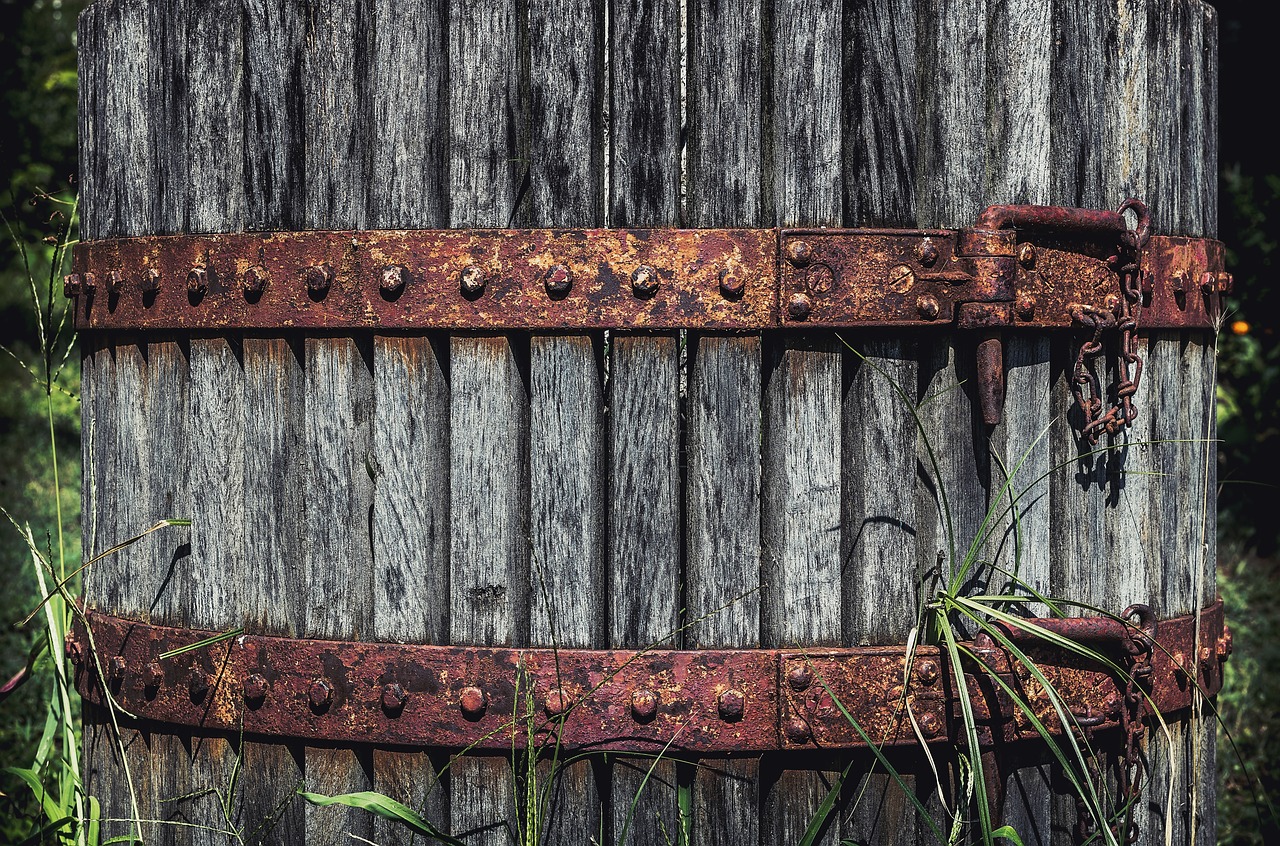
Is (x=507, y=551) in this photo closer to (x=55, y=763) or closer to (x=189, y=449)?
(x=189, y=449)

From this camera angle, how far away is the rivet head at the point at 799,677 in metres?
2.04

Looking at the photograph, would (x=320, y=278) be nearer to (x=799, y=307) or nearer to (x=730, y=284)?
(x=730, y=284)

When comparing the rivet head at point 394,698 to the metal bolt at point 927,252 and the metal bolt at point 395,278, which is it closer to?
the metal bolt at point 395,278

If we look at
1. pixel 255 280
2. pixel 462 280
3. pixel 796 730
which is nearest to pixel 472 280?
pixel 462 280

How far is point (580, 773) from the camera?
2.08 meters

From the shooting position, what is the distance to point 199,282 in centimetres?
221

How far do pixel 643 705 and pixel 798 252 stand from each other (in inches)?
29.9

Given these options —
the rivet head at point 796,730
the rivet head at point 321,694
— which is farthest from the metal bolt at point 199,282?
the rivet head at point 796,730

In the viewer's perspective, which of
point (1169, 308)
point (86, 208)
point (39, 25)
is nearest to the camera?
point (1169, 308)

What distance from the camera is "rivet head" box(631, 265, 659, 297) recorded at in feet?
6.61

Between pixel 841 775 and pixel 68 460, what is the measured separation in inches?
322

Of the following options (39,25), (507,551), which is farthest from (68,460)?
(507,551)

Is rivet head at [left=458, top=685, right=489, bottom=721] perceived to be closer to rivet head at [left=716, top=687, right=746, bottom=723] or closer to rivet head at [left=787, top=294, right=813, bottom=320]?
rivet head at [left=716, top=687, right=746, bottom=723]

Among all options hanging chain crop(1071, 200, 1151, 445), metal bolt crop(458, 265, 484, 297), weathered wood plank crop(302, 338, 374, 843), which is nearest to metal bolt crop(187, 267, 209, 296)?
weathered wood plank crop(302, 338, 374, 843)
